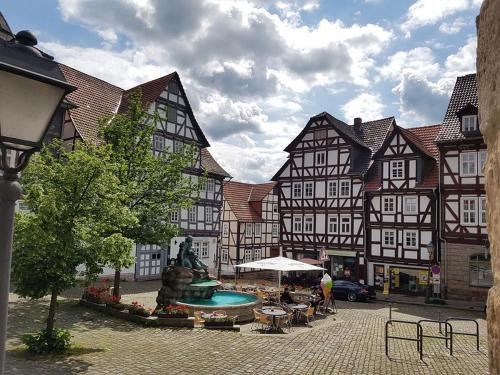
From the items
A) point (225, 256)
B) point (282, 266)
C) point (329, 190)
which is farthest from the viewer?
point (225, 256)

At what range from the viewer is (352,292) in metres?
26.0

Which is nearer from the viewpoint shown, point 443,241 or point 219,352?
point 219,352

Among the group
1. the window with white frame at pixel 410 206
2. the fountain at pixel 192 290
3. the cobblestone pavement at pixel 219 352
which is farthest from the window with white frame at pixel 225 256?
the cobblestone pavement at pixel 219 352

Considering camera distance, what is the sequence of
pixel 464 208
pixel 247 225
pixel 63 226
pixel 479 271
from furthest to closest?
pixel 247 225 → pixel 464 208 → pixel 479 271 → pixel 63 226

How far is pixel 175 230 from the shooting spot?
18.5 metres

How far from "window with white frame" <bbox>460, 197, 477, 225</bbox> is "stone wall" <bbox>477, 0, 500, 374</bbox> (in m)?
27.8

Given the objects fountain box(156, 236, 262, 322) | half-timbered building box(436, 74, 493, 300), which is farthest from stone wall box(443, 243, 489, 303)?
fountain box(156, 236, 262, 322)

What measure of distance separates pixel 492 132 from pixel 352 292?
2582cm

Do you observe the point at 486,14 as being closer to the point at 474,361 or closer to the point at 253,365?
the point at 253,365

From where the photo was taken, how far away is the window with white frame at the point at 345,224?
32.9 meters

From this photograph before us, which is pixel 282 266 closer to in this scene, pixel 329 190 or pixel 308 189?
pixel 329 190

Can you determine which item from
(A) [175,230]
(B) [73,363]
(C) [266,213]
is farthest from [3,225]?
(C) [266,213]

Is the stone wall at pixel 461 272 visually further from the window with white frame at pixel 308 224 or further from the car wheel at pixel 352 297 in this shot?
the window with white frame at pixel 308 224

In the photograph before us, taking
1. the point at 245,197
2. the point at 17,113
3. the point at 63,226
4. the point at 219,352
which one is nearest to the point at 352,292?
the point at 219,352
